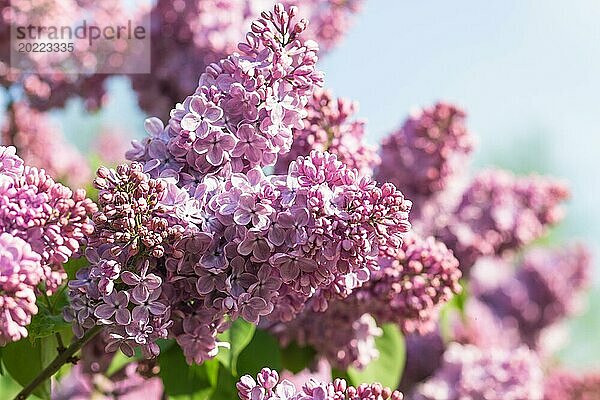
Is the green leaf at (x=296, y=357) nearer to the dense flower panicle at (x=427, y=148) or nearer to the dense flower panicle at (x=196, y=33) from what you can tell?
the dense flower panicle at (x=427, y=148)

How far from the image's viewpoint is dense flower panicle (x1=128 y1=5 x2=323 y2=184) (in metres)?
0.93

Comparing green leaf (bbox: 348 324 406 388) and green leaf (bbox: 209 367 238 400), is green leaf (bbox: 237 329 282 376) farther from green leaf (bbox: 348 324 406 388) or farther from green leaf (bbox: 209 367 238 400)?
green leaf (bbox: 348 324 406 388)

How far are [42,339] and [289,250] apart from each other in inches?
14.1

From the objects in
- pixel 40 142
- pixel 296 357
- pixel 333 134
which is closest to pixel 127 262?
pixel 333 134

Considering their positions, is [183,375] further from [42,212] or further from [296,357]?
[42,212]

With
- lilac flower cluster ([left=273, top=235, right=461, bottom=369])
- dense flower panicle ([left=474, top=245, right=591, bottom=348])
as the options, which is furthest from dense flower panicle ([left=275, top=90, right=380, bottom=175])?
dense flower panicle ([left=474, top=245, right=591, bottom=348])

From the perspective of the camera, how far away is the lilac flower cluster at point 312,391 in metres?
0.83

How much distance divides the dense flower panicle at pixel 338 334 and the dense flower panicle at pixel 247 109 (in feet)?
1.22

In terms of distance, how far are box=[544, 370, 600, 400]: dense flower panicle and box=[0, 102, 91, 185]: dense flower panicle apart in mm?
1102

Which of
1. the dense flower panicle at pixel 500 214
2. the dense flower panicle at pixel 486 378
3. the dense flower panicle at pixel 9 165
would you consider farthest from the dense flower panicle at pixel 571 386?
the dense flower panicle at pixel 9 165

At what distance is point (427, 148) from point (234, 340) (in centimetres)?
54

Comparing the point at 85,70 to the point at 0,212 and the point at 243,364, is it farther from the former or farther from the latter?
the point at 0,212

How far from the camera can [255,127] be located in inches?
37.0

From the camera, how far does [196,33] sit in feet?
5.89
